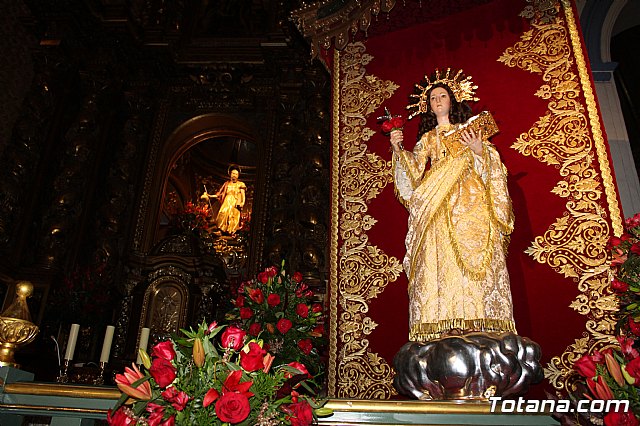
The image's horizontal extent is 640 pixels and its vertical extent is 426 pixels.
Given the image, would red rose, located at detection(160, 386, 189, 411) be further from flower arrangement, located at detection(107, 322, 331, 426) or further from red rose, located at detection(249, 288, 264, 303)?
red rose, located at detection(249, 288, 264, 303)

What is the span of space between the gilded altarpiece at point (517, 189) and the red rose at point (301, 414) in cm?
258

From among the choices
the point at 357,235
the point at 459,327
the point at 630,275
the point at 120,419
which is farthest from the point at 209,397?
the point at 357,235

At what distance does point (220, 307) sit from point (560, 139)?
456cm

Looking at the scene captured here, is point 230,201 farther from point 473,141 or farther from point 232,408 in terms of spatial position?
point 232,408

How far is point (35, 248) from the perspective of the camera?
6.84 m

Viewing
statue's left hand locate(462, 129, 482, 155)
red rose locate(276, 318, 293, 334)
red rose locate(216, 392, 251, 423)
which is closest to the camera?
red rose locate(216, 392, 251, 423)

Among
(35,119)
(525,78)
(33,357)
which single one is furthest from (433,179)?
(35,119)

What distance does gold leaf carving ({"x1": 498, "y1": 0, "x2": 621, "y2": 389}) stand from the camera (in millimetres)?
3895

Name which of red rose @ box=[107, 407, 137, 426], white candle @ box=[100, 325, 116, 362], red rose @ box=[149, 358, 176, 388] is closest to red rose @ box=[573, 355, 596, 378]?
red rose @ box=[149, 358, 176, 388]

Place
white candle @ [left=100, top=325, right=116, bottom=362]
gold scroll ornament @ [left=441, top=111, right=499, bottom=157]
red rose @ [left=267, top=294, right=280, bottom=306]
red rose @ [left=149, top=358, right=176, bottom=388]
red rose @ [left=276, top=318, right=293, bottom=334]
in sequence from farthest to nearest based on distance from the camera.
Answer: white candle @ [left=100, top=325, right=116, bottom=362]
red rose @ [left=267, top=294, right=280, bottom=306]
red rose @ [left=276, top=318, right=293, bottom=334]
gold scroll ornament @ [left=441, top=111, right=499, bottom=157]
red rose @ [left=149, top=358, right=176, bottom=388]

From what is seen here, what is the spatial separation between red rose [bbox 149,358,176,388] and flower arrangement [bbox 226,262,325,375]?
2375mm

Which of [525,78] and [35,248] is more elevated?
[525,78]

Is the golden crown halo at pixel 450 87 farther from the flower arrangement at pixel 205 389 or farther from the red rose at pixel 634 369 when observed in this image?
the flower arrangement at pixel 205 389

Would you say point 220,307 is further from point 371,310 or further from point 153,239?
point 371,310
